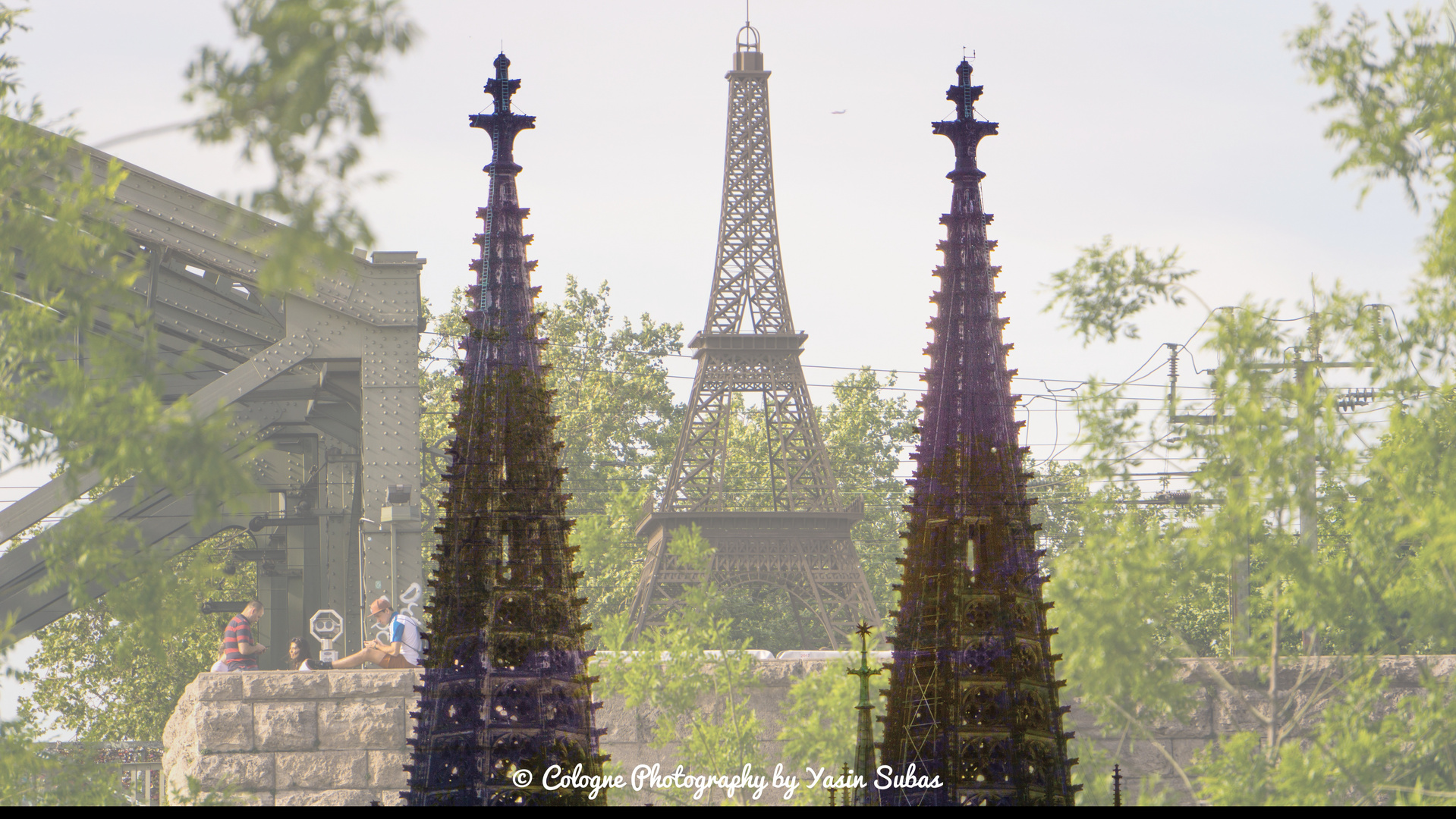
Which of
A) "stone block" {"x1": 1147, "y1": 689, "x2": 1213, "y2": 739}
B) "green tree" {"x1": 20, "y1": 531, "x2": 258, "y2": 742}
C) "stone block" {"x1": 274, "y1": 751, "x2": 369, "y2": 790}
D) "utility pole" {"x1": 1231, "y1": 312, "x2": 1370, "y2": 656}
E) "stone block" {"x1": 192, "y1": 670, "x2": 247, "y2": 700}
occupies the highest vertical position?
"utility pole" {"x1": 1231, "y1": 312, "x2": 1370, "y2": 656}

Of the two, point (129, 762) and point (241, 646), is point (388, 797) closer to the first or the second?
point (241, 646)

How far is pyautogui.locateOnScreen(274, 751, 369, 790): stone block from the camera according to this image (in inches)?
407

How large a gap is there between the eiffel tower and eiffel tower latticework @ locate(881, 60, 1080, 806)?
90.6ft

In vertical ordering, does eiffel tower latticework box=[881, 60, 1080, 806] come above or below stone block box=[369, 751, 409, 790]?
above

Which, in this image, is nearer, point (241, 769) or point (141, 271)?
point (141, 271)

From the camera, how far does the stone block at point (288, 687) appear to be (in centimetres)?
1041

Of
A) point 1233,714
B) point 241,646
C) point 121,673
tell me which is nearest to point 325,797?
point 241,646

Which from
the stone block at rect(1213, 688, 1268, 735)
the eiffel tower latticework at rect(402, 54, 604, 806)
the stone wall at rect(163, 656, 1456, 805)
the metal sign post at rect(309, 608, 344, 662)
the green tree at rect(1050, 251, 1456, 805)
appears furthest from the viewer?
the metal sign post at rect(309, 608, 344, 662)

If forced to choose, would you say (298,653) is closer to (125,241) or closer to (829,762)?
(829,762)

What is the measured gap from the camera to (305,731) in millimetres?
10383

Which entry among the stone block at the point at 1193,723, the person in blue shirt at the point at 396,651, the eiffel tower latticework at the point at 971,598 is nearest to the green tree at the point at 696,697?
the person in blue shirt at the point at 396,651

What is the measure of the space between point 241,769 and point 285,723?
1.35 ft

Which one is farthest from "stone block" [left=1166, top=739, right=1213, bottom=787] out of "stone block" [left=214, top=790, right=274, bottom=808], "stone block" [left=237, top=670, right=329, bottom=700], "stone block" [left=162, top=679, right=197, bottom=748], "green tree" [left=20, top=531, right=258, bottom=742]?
"green tree" [left=20, top=531, right=258, bottom=742]

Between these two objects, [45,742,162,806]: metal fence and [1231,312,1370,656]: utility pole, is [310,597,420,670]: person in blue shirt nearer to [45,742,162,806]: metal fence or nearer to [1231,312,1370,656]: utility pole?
[45,742,162,806]: metal fence
